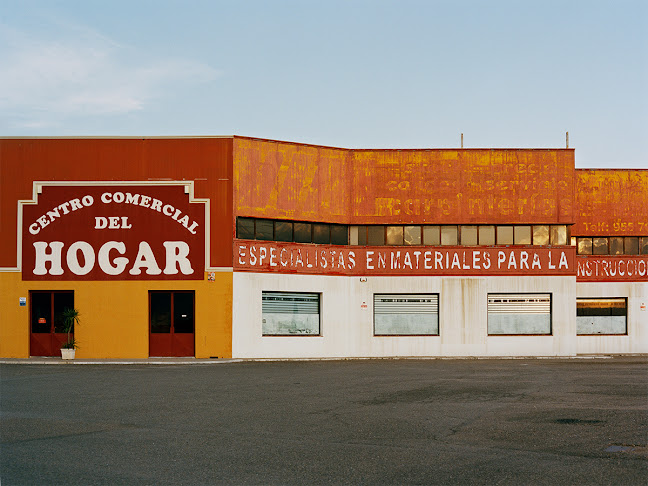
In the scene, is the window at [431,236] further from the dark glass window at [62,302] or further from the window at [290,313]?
the dark glass window at [62,302]

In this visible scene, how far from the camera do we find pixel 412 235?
37094 millimetres

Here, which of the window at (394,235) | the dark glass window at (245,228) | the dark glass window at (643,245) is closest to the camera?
the dark glass window at (245,228)

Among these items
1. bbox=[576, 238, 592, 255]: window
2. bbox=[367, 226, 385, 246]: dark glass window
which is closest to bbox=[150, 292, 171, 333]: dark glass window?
bbox=[367, 226, 385, 246]: dark glass window

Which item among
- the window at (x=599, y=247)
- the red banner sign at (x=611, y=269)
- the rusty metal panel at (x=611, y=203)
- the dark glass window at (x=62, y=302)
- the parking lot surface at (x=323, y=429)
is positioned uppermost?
the rusty metal panel at (x=611, y=203)

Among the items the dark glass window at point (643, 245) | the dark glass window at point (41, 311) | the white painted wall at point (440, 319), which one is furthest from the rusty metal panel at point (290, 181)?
the dark glass window at point (643, 245)

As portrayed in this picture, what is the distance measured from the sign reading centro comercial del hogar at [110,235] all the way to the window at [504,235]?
13.9 metres

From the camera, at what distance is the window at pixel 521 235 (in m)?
37.4

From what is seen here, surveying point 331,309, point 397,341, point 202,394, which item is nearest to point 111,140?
point 331,309

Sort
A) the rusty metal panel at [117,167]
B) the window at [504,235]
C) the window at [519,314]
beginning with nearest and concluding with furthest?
1. the rusty metal panel at [117,167]
2. the window at [519,314]
3. the window at [504,235]

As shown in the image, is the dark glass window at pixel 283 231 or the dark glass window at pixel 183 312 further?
the dark glass window at pixel 283 231

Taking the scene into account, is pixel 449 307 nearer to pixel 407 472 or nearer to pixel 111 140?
pixel 111 140

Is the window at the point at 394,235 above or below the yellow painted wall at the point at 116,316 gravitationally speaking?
above

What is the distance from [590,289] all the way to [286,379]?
23894mm

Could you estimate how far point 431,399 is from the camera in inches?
715
